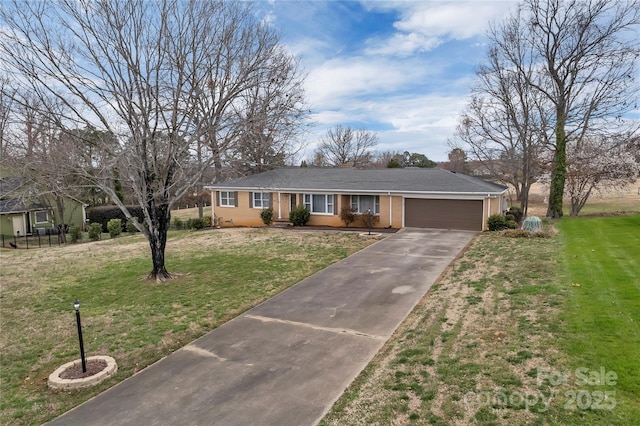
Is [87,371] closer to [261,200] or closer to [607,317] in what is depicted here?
[607,317]

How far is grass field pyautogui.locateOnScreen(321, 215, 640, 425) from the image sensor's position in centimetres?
434

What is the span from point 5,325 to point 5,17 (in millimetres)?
7604

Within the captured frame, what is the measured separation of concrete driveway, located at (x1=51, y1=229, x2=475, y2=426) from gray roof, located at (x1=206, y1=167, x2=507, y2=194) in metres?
10.9

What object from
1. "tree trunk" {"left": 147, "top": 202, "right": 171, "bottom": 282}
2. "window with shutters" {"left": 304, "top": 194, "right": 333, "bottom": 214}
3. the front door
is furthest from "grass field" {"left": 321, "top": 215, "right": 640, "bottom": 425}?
the front door

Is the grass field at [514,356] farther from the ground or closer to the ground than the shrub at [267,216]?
closer to the ground

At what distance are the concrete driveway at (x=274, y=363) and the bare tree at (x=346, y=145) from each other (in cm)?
4426

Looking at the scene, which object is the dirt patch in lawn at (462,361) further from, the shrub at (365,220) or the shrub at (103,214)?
the shrub at (103,214)

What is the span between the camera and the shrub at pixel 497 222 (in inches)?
734

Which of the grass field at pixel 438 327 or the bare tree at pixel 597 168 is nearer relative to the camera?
the grass field at pixel 438 327

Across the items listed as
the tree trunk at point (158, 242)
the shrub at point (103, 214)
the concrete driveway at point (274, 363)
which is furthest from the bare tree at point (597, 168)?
the shrub at point (103, 214)

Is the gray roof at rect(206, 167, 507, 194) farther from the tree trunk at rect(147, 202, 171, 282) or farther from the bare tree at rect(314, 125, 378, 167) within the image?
the bare tree at rect(314, 125, 378, 167)

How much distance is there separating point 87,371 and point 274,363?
2952 mm

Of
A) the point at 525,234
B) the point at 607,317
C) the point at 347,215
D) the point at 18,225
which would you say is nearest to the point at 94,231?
the point at 18,225

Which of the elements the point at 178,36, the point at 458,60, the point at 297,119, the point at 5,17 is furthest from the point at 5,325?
the point at 458,60
